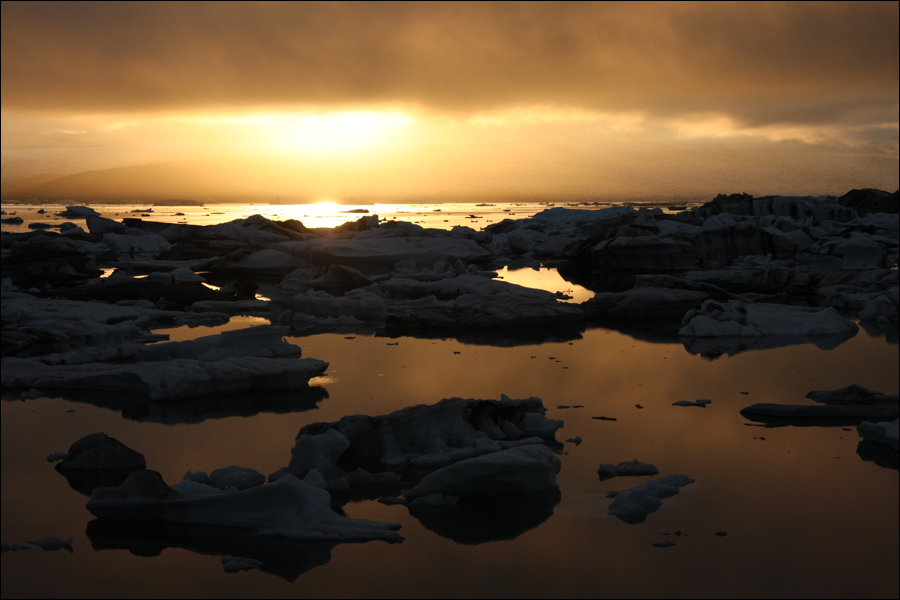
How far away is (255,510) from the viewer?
4.05 metres

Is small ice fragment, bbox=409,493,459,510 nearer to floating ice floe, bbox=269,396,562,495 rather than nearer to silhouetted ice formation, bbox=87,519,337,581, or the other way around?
floating ice floe, bbox=269,396,562,495

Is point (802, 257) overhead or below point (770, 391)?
overhead

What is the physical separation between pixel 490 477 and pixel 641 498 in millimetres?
888

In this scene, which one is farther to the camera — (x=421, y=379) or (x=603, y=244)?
(x=603, y=244)

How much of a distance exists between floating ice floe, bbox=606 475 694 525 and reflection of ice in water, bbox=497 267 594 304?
9.52 metres

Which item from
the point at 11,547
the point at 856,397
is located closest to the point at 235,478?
the point at 11,547

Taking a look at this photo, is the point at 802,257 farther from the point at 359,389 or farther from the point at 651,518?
the point at 651,518

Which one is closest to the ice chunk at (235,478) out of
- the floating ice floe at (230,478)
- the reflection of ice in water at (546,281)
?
the floating ice floe at (230,478)

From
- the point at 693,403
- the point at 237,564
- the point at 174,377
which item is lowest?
the point at 237,564

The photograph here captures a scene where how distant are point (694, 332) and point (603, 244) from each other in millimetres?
10535

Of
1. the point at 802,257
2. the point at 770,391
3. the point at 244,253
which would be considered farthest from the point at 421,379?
the point at 802,257

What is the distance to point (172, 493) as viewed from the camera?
415cm

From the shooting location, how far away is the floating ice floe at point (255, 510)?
392 centimetres

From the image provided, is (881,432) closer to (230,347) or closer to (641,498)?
(641,498)
